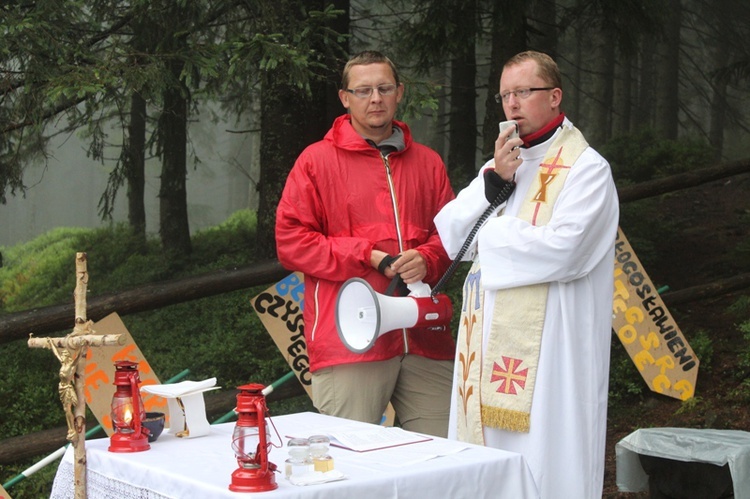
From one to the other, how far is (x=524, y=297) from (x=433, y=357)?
0.73 m

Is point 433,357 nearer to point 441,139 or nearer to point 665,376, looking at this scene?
point 665,376

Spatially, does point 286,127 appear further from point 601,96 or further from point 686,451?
point 601,96

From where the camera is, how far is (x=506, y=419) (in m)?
4.05

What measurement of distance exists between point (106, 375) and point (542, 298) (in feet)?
9.75

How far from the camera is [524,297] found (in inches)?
162

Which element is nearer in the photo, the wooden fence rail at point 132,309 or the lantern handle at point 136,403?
the lantern handle at point 136,403

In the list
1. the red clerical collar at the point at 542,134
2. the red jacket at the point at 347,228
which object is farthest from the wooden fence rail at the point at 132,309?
the red clerical collar at the point at 542,134

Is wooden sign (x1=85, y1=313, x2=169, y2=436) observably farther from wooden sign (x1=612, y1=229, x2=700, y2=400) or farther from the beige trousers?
wooden sign (x1=612, y1=229, x2=700, y2=400)

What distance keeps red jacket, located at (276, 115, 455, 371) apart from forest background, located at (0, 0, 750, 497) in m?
1.65

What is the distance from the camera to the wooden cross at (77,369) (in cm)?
327

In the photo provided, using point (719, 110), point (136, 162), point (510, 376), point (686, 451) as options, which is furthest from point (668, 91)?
point (510, 376)

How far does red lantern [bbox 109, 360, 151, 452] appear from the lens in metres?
3.31

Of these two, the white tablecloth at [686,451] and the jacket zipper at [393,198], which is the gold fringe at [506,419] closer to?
the jacket zipper at [393,198]

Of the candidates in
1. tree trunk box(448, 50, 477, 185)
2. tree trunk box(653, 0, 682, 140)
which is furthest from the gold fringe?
tree trunk box(653, 0, 682, 140)
